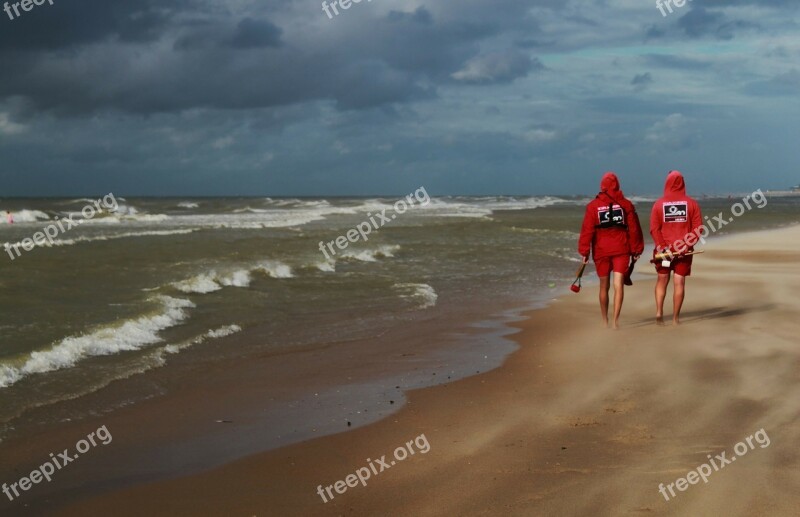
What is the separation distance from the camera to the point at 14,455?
5.53 metres

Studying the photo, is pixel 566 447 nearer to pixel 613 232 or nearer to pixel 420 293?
pixel 613 232

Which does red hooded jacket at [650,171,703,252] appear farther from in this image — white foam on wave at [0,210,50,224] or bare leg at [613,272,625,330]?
white foam on wave at [0,210,50,224]

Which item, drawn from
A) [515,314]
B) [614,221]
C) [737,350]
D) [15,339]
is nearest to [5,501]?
[15,339]

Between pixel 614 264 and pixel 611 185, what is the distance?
2.96 ft

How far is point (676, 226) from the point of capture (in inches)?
372

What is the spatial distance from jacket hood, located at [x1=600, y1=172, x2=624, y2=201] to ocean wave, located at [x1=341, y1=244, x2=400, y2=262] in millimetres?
10233

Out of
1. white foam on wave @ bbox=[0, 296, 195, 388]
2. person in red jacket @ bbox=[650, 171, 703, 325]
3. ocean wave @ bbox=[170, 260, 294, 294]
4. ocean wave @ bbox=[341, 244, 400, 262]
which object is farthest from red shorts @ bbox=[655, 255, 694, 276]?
ocean wave @ bbox=[341, 244, 400, 262]

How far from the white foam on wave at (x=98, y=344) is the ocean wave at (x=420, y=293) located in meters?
3.46

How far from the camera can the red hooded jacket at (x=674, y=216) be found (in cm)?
940

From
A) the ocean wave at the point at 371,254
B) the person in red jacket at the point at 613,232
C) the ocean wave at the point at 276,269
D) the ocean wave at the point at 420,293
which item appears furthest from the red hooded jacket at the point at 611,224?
the ocean wave at the point at 371,254

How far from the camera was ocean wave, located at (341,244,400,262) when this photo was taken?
19502 mm

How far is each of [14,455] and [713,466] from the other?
429 centimetres

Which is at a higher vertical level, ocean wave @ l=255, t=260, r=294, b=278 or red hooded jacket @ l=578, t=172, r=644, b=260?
red hooded jacket @ l=578, t=172, r=644, b=260

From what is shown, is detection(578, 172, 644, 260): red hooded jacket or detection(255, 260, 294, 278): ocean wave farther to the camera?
detection(255, 260, 294, 278): ocean wave
